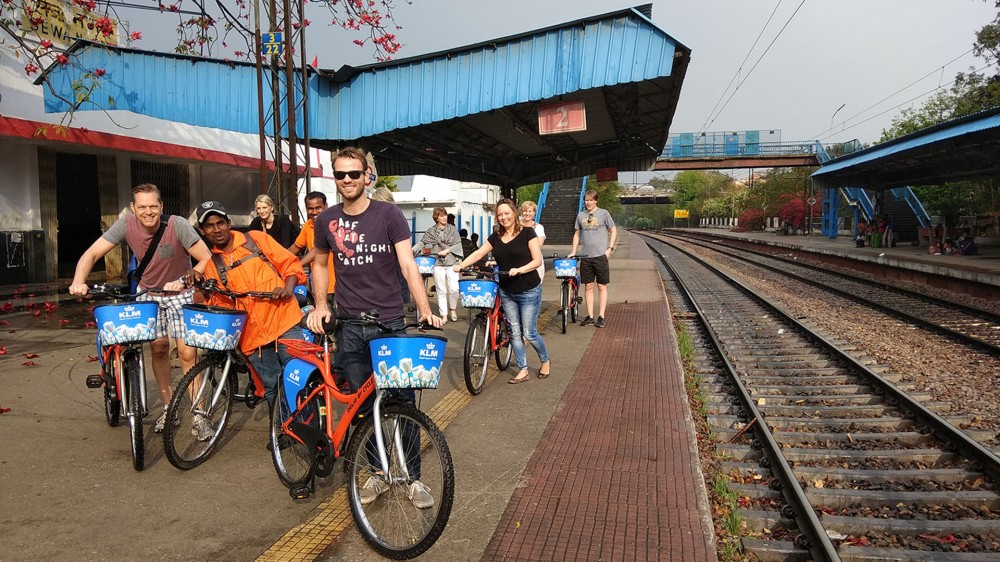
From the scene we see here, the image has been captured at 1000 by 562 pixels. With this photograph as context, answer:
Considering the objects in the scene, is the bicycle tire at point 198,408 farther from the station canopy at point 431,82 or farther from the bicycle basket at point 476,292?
the station canopy at point 431,82

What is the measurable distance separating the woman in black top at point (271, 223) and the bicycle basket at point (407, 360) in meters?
3.98

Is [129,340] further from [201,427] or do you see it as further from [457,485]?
[457,485]

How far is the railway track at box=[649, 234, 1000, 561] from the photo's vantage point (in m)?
3.87

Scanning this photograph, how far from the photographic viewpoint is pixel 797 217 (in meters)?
58.5

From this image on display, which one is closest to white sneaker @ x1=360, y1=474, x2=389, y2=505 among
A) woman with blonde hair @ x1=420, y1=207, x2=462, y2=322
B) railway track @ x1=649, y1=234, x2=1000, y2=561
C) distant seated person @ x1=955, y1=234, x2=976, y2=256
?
railway track @ x1=649, y1=234, x2=1000, y2=561

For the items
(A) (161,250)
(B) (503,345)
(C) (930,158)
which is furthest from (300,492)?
(C) (930,158)

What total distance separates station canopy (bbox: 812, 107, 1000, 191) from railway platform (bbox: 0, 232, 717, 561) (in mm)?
Answer: 14460

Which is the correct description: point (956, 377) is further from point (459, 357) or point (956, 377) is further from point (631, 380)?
point (459, 357)

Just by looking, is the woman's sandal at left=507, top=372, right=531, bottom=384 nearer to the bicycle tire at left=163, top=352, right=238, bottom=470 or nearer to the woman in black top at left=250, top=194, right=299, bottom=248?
the woman in black top at left=250, top=194, right=299, bottom=248

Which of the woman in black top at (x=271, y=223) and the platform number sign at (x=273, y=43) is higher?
the platform number sign at (x=273, y=43)

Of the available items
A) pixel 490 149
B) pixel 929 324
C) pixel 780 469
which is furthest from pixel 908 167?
pixel 780 469

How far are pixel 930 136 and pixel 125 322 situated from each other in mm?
21017

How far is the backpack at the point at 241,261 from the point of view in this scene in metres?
4.79

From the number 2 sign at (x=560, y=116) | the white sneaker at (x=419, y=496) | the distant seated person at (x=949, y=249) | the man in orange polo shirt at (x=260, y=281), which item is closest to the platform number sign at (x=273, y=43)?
the number 2 sign at (x=560, y=116)
